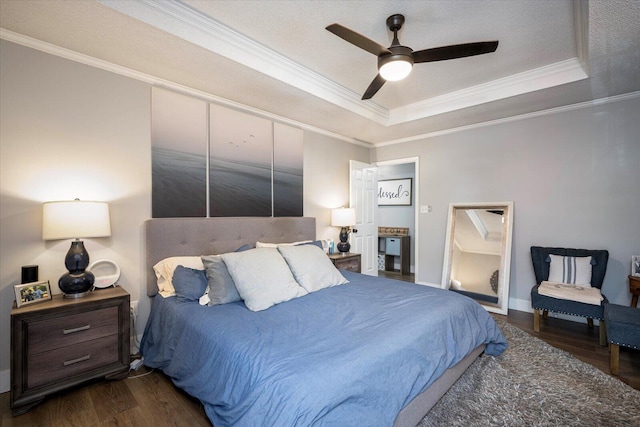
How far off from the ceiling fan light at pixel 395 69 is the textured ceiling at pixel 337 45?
1.42ft

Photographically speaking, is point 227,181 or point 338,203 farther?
point 338,203

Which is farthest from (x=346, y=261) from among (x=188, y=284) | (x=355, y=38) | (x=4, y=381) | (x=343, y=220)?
(x=4, y=381)

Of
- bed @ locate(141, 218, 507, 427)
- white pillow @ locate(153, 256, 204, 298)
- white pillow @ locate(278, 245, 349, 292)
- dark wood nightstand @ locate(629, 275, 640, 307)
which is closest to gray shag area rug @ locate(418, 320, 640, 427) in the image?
bed @ locate(141, 218, 507, 427)

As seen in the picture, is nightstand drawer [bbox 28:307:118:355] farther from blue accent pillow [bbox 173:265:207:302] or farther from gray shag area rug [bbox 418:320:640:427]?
gray shag area rug [bbox 418:320:640:427]

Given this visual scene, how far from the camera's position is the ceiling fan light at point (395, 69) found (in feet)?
6.73

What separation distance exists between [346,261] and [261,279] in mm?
2062

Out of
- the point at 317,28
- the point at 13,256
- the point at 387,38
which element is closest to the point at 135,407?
the point at 13,256

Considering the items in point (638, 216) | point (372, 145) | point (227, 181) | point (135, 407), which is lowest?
point (135, 407)

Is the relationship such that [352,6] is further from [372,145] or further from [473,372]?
[372,145]

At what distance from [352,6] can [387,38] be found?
537mm

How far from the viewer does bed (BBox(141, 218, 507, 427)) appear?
1.19m

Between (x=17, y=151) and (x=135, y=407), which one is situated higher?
(x=17, y=151)

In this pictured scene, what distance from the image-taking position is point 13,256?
6.86ft

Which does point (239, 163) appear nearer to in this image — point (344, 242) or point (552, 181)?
point (344, 242)
